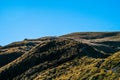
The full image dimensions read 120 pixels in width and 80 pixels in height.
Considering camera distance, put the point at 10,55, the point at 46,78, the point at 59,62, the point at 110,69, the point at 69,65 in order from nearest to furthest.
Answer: the point at 110,69 < the point at 46,78 < the point at 69,65 < the point at 59,62 < the point at 10,55

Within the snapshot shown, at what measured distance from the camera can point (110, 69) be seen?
98500 millimetres

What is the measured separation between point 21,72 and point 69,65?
25.3 meters

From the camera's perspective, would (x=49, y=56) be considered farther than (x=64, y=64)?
Yes

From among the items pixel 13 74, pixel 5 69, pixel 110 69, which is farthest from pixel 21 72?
pixel 110 69

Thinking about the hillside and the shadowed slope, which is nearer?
the hillside

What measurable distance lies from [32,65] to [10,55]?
55626 millimetres

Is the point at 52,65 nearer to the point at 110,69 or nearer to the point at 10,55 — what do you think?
the point at 110,69

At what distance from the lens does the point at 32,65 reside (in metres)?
138

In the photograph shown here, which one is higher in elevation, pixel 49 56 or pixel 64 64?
pixel 49 56

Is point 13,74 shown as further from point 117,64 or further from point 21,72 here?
point 117,64

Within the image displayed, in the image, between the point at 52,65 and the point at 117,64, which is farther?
the point at 52,65

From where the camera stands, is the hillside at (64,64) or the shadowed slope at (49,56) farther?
the shadowed slope at (49,56)

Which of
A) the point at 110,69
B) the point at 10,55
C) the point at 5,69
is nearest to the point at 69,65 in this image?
the point at 110,69

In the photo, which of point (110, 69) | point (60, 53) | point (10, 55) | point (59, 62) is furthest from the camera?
point (10, 55)
